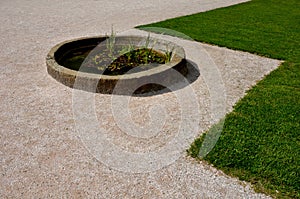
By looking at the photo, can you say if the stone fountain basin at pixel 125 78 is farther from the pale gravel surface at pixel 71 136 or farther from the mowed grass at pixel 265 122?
the mowed grass at pixel 265 122

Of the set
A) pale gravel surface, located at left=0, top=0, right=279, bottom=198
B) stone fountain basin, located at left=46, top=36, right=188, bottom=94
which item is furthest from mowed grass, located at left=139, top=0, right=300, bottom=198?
stone fountain basin, located at left=46, top=36, right=188, bottom=94

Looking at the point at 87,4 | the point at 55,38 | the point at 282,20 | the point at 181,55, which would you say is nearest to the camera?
the point at 181,55

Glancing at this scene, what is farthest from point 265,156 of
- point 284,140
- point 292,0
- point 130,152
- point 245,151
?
point 292,0

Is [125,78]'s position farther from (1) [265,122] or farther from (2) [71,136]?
(1) [265,122]

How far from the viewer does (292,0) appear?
41.8 ft

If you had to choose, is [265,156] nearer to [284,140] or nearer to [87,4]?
[284,140]

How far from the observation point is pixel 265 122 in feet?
13.0

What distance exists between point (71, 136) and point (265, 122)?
2319mm

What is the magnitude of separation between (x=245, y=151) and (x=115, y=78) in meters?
2.00

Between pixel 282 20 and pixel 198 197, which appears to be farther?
pixel 282 20

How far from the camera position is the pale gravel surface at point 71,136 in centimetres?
296

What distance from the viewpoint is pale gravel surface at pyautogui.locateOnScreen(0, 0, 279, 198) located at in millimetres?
2961

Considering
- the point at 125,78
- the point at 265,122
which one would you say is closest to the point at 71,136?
the point at 125,78

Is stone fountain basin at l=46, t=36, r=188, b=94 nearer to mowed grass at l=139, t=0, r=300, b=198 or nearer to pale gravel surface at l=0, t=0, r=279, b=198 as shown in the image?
pale gravel surface at l=0, t=0, r=279, b=198
